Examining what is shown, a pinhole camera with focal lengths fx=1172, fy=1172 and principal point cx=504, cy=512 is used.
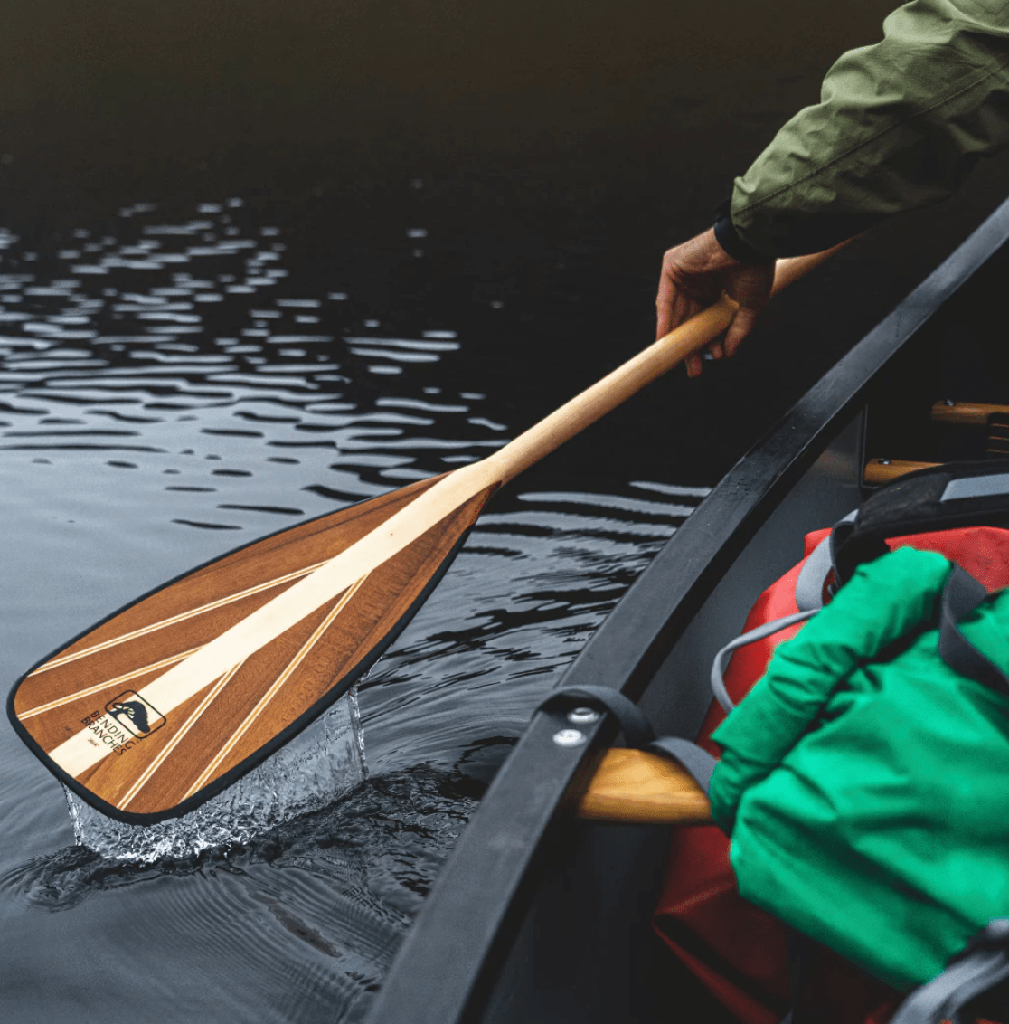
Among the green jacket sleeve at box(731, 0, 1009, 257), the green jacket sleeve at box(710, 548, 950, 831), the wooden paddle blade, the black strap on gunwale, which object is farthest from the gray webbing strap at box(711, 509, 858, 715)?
the wooden paddle blade

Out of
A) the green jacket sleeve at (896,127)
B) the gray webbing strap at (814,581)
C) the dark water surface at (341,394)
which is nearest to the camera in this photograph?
the gray webbing strap at (814,581)

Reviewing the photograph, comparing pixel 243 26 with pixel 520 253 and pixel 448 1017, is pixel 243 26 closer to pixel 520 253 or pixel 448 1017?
pixel 520 253

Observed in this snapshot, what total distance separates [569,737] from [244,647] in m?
0.96

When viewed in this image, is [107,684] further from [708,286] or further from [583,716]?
[708,286]

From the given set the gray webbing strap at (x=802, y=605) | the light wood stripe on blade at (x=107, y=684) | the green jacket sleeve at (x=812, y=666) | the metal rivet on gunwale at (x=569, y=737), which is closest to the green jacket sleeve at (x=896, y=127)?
the gray webbing strap at (x=802, y=605)

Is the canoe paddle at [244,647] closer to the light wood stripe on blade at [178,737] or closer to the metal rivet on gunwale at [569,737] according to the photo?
the light wood stripe on blade at [178,737]

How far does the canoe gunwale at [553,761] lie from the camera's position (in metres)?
0.92

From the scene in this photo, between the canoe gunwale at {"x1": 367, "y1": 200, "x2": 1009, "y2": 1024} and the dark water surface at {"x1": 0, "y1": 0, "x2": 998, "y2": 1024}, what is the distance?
0.92 metres

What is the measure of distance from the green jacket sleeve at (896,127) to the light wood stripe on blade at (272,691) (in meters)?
0.97

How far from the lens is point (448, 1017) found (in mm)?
883

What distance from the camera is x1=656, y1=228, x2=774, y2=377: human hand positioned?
6.77ft

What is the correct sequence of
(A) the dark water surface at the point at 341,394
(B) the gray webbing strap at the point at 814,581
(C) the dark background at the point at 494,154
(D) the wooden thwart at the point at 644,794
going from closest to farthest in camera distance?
(D) the wooden thwart at the point at 644,794, (B) the gray webbing strap at the point at 814,581, (A) the dark water surface at the point at 341,394, (C) the dark background at the point at 494,154

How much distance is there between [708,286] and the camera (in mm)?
2230

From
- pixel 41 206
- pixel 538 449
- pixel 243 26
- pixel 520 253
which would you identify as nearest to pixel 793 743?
pixel 538 449
